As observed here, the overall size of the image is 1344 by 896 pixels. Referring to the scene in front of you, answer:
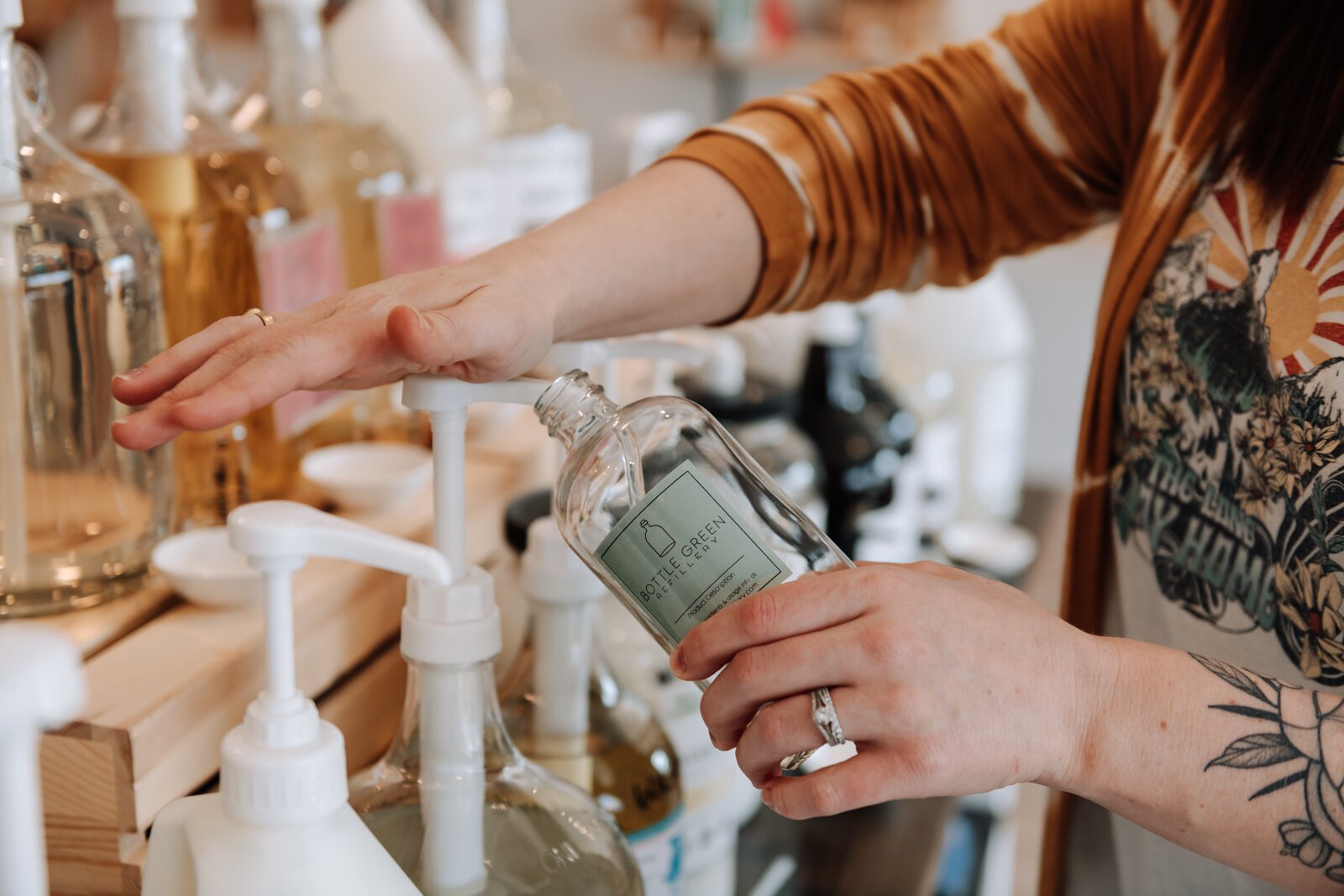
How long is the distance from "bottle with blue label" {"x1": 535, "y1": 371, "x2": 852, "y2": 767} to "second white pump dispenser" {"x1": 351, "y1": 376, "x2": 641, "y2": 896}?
0.13ft

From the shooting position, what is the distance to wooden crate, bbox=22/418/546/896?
1.72 feet

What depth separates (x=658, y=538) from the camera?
499mm

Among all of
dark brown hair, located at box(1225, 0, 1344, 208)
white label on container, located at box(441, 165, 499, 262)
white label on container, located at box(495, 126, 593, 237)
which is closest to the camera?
dark brown hair, located at box(1225, 0, 1344, 208)

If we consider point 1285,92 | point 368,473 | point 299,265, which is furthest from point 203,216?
point 1285,92

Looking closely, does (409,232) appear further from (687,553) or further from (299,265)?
(687,553)

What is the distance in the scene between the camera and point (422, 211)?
0.97 metres

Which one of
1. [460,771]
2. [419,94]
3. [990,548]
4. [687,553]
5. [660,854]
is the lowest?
[990,548]

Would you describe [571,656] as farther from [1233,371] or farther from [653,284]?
[1233,371]

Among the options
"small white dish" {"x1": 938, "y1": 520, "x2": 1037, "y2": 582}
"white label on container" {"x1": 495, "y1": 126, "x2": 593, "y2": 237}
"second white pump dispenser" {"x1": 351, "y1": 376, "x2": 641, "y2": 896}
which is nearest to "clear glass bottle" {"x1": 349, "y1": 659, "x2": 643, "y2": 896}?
"second white pump dispenser" {"x1": 351, "y1": 376, "x2": 641, "y2": 896}

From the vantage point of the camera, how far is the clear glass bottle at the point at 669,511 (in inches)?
19.5

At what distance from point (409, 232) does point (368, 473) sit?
260 mm

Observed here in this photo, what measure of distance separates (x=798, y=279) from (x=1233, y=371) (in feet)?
0.87

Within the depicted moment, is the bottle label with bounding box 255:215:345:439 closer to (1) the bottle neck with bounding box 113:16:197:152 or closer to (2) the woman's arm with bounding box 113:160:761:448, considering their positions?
(1) the bottle neck with bounding box 113:16:197:152

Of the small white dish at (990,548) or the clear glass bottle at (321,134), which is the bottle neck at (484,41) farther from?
the small white dish at (990,548)
